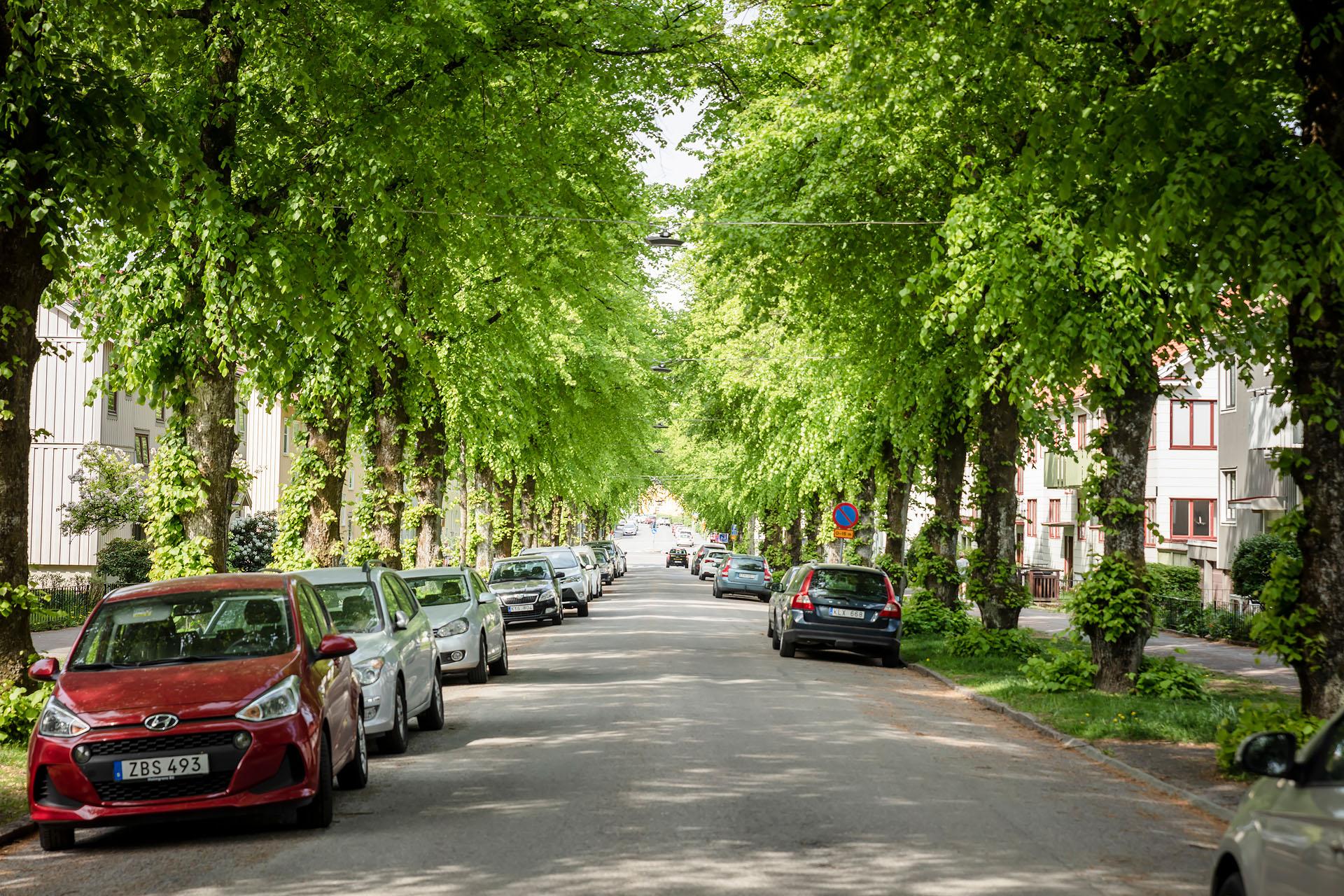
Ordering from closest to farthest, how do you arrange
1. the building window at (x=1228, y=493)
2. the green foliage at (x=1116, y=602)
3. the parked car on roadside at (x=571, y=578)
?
the green foliage at (x=1116, y=602)
the parked car on roadside at (x=571, y=578)
the building window at (x=1228, y=493)

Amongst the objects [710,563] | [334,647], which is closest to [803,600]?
[334,647]

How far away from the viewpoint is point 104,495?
38875 mm

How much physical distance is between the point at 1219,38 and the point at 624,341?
3143 cm

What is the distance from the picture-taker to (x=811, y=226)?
70.8ft

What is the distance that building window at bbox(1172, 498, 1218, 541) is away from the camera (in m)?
54.8

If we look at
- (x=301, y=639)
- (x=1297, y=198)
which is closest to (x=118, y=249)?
(x=301, y=639)

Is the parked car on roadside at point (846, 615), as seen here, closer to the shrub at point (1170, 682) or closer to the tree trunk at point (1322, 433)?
the shrub at point (1170, 682)

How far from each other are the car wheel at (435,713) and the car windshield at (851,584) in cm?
1093

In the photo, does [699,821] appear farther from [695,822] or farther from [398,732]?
[398,732]

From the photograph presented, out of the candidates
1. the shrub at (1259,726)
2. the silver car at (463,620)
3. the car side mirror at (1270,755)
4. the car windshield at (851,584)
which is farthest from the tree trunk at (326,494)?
the car side mirror at (1270,755)

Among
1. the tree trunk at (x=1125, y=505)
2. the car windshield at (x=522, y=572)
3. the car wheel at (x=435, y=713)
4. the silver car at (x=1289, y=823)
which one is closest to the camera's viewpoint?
the silver car at (x=1289, y=823)

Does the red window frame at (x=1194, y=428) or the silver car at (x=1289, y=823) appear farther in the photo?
the red window frame at (x=1194, y=428)

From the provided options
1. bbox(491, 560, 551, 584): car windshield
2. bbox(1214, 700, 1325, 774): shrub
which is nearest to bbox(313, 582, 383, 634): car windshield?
bbox(1214, 700, 1325, 774): shrub

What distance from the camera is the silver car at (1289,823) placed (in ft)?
14.0
